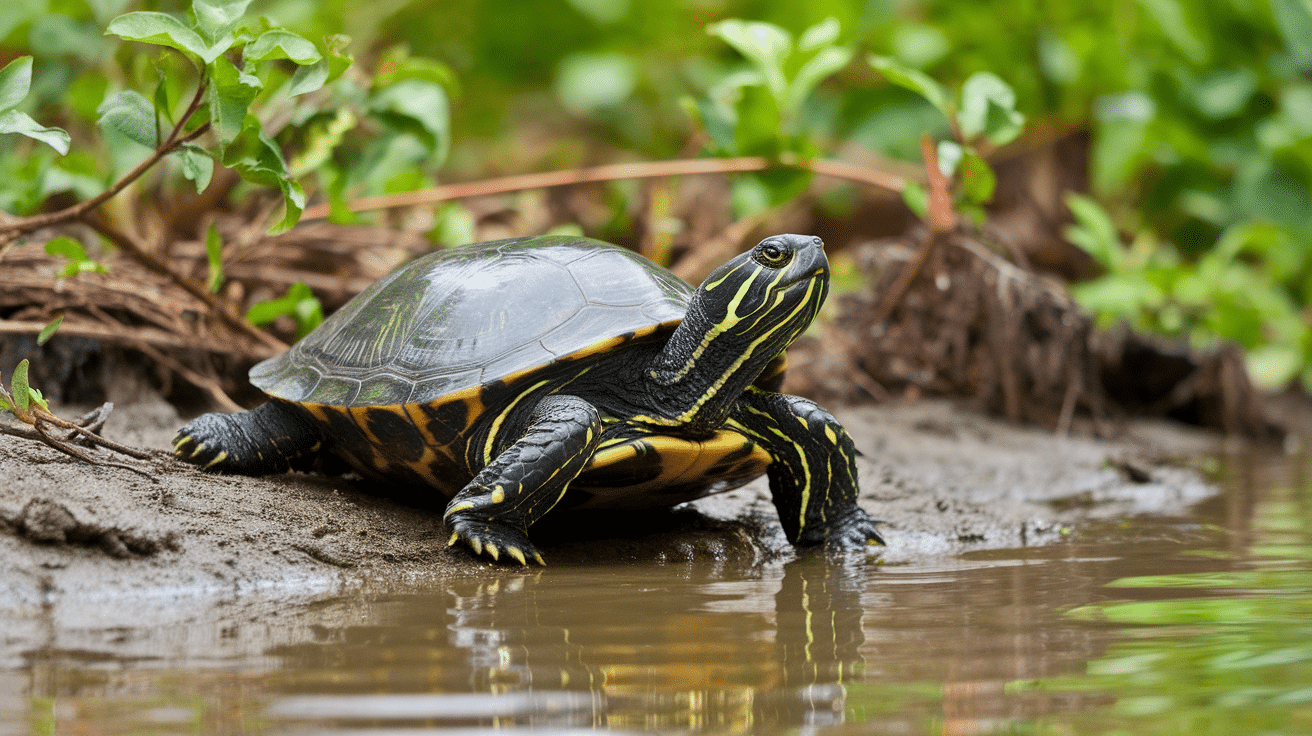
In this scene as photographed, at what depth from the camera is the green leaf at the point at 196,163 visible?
9.50 feet

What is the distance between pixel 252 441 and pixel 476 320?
2.75 ft

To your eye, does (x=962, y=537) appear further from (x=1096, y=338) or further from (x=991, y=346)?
(x=1096, y=338)

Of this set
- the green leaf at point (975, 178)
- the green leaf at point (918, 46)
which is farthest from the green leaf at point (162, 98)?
the green leaf at point (918, 46)

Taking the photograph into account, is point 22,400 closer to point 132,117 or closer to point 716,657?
point 132,117

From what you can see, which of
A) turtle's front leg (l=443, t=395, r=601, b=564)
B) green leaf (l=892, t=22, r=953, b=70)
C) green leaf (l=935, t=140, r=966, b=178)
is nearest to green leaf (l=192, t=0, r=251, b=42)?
turtle's front leg (l=443, t=395, r=601, b=564)

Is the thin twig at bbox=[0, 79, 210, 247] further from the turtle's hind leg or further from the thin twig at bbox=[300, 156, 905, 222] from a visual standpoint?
the thin twig at bbox=[300, 156, 905, 222]

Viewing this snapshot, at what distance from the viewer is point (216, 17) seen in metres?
2.79

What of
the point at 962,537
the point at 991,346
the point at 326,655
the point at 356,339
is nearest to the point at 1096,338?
the point at 991,346

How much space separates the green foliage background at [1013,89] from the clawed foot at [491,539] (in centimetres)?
274

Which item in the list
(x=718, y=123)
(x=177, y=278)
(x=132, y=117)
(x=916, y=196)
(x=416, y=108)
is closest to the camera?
(x=132, y=117)

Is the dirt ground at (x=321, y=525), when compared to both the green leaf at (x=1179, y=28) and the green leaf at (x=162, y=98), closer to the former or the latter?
the green leaf at (x=162, y=98)

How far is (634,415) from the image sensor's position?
295 cm

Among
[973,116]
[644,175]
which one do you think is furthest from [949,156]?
[644,175]

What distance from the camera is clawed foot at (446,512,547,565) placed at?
8.73 feet
